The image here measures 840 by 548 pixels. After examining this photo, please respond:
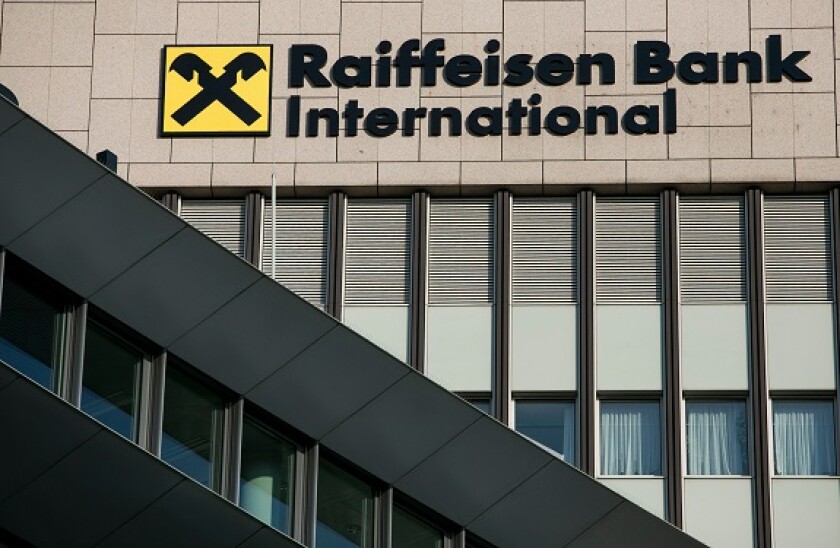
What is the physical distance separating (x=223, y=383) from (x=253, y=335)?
0.85 m

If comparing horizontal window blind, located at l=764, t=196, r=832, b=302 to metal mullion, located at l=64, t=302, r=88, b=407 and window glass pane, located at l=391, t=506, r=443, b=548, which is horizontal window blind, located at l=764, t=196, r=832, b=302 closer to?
window glass pane, located at l=391, t=506, r=443, b=548

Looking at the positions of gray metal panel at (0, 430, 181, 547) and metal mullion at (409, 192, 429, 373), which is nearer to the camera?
gray metal panel at (0, 430, 181, 547)

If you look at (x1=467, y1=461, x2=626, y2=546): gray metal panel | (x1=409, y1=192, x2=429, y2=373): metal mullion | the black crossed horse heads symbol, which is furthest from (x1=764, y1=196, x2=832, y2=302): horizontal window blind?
the black crossed horse heads symbol

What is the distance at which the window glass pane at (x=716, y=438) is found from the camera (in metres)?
37.4

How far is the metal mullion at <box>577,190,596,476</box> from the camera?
37.4 meters

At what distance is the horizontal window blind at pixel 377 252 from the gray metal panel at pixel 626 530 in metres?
8.66

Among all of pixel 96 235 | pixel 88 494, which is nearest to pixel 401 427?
pixel 88 494

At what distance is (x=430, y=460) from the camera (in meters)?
30.5

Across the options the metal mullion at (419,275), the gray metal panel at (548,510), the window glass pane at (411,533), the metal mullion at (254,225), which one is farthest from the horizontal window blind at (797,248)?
the window glass pane at (411,533)

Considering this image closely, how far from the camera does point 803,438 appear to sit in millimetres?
37500

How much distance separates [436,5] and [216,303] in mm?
11965

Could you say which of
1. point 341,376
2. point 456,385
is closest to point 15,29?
point 456,385

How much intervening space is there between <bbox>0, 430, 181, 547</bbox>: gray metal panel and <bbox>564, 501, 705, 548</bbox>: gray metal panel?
6.57m

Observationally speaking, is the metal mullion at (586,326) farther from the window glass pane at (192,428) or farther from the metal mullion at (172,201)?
the window glass pane at (192,428)
